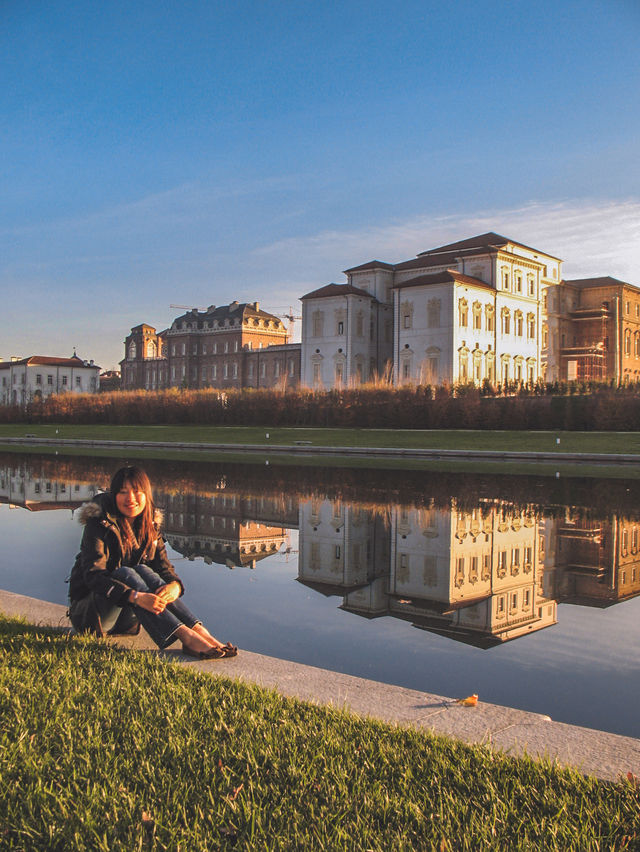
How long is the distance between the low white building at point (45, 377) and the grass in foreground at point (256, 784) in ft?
338

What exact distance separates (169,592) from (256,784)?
221 cm

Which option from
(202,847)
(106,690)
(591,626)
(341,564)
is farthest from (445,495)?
(202,847)

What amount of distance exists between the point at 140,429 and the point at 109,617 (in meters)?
45.1

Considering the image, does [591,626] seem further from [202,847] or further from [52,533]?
[52,533]

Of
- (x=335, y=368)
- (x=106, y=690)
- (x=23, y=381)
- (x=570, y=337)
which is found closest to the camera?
(x=106, y=690)

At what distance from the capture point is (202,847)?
9.99ft

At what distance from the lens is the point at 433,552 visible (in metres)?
10.3

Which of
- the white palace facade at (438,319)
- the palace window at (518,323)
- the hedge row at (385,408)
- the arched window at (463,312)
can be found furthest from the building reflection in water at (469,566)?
the palace window at (518,323)

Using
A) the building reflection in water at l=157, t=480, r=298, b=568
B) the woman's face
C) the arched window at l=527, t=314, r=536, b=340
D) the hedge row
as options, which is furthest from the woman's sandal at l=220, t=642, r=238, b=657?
the arched window at l=527, t=314, r=536, b=340

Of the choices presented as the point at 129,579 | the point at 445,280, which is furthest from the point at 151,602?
the point at 445,280

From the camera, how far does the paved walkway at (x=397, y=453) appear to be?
2777 centimetres

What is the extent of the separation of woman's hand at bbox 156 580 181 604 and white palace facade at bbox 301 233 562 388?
53.8 meters

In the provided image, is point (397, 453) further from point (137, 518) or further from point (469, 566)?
point (137, 518)

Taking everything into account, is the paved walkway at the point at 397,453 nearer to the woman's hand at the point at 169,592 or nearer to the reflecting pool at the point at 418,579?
the reflecting pool at the point at 418,579
